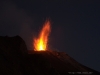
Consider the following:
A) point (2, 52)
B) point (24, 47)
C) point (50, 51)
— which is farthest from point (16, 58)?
point (50, 51)

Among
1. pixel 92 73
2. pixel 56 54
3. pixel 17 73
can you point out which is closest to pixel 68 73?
pixel 92 73

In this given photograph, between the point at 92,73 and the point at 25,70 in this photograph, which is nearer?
the point at 25,70

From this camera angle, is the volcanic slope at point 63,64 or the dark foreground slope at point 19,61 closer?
the dark foreground slope at point 19,61

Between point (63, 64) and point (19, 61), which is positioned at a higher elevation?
point (63, 64)

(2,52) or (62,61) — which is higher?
(62,61)

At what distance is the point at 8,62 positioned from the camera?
89.6 m

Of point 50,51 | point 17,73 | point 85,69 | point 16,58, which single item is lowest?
point 17,73

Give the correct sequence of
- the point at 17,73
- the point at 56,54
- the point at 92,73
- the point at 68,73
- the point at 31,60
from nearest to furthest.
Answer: the point at 17,73, the point at 31,60, the point at 68,73, the point at 92,73, the point at 56,54

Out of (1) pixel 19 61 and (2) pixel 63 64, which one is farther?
(2) pixel 63 64

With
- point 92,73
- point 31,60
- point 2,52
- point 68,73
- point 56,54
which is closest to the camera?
point 2,52

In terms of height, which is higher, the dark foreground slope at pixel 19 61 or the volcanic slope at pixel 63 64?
the volcanic slope at pixel 63 64

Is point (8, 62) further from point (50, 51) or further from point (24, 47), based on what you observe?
point (50, 51)

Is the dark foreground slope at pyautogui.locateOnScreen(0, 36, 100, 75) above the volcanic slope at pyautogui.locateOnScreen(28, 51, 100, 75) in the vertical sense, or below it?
below

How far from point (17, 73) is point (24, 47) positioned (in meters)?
24.6
